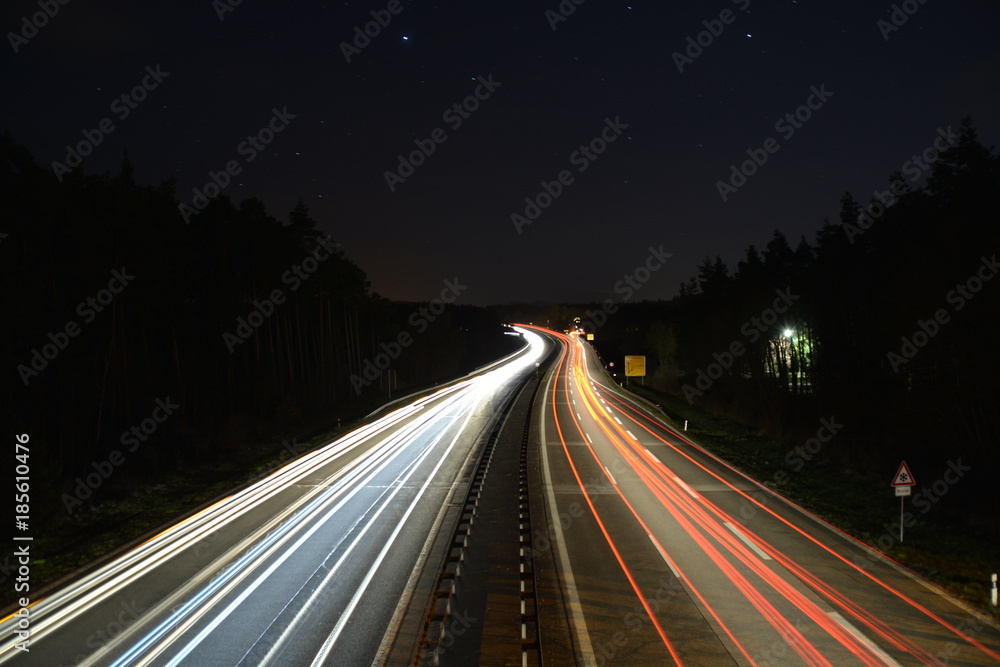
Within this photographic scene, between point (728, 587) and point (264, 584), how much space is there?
9.37 m

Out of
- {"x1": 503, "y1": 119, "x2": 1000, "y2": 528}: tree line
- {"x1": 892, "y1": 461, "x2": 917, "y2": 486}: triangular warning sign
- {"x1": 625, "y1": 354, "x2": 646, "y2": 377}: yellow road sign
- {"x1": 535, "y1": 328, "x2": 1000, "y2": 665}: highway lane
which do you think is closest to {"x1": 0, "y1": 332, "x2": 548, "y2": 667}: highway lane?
{"x1": 535, "y1": 328, "x2": 1000, "y2": 665}: highway lane

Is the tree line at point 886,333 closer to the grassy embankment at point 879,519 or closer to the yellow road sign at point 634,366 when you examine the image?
the grassy embankment at point 879,519

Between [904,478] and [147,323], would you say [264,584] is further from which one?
[147,323]

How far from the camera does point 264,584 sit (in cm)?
1136

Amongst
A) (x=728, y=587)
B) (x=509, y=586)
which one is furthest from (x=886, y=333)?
(x=509, y=586)

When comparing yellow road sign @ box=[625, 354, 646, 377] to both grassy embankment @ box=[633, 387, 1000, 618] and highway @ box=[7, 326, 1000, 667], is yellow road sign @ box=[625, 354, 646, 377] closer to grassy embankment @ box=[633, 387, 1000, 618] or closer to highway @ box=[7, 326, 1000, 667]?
grassy embankment @ box=[633, 387, 1000, 618]

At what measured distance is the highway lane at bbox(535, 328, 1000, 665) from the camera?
8.98 m

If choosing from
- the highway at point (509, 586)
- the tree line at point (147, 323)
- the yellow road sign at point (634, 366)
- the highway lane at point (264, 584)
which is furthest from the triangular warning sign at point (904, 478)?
the yellow road sign at point (634, 366)

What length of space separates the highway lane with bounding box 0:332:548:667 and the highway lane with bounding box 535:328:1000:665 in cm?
359

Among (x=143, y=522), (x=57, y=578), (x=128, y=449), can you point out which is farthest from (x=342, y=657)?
(x=128, y=449)

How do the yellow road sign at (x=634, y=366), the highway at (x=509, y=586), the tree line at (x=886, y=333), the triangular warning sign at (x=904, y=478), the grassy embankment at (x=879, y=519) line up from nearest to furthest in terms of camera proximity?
the highway at (x=509, y=586) → the grassy embankment at (x=879, y=519) → the triangular warning sign at (x=904, y=478) → the tree line at (x=886, y=333) → the yellow road sign at (x=634, y=366)

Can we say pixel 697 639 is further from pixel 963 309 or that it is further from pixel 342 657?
pixel 963 309

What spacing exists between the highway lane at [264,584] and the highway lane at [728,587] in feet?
11.8

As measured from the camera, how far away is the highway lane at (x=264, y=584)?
8945 millimetres
